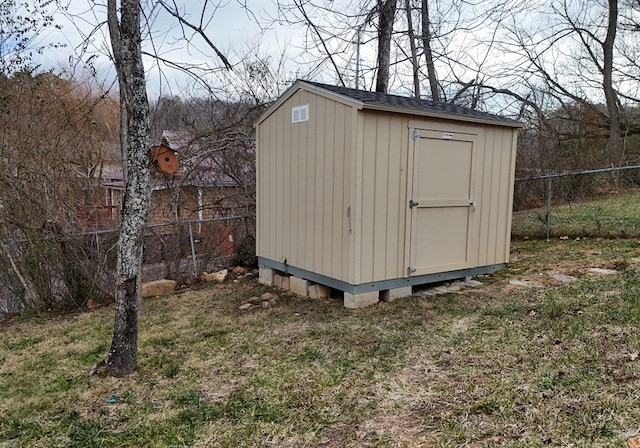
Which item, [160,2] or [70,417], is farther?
[160,2]

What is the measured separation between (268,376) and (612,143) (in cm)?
1270

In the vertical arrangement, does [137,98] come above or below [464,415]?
above

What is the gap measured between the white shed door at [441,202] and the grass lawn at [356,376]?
47 centimetres

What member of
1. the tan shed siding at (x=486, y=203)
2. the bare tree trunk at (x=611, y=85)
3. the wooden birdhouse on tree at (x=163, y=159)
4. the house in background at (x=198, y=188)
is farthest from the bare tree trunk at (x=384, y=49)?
the bare tree trunk at (x=611, y=85)

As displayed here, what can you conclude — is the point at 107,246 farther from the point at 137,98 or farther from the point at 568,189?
the point at 568,189

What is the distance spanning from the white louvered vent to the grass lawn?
191cm

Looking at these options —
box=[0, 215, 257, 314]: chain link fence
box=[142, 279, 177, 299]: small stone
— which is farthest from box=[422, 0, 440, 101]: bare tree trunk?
box=[0, 215, 257, 314]: chain link fence

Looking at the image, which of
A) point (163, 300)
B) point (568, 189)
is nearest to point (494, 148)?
point (163, 300)

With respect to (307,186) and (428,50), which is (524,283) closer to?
(307,186)

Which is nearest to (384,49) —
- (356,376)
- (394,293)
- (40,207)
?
(394,293)

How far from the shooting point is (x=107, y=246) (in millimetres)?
5449

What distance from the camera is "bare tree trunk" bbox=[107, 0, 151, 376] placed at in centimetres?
277

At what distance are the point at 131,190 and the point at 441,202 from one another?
3.02m

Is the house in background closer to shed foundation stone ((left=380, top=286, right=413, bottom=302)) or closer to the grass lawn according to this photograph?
the grass lawn
